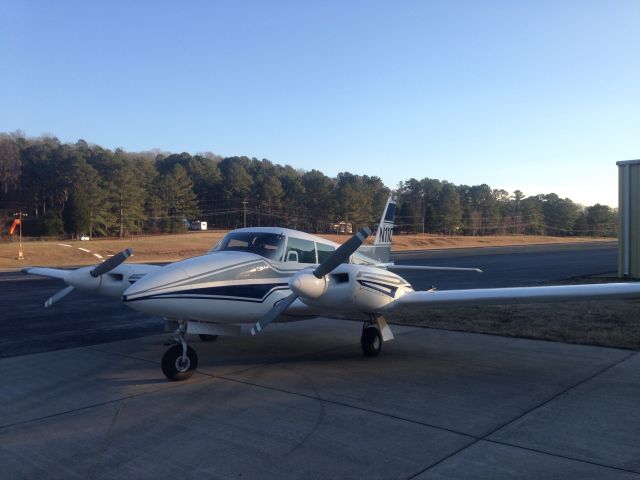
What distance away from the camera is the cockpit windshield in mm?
9180

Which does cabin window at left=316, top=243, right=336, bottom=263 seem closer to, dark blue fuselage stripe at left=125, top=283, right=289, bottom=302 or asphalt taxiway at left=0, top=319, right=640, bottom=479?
dark blue fuselage stripe at left=125, top=283, right=289, bottom=302

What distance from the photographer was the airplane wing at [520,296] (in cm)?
790

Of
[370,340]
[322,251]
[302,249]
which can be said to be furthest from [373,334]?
[302,249]

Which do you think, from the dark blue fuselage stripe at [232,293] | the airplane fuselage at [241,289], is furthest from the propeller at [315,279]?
the dark blue fuselage stripe at [232,293]

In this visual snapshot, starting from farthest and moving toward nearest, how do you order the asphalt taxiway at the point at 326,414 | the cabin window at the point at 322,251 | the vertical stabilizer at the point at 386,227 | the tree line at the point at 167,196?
the tree line at the point at 167,196, the vertical stabilizer at the point at 386,227, the cabin window at the point at 322,251, the asphalt taxiway at the point at 326,414

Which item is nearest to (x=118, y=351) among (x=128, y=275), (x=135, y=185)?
(x=128, y=275)

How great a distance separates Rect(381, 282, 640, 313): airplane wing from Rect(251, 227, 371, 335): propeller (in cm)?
154

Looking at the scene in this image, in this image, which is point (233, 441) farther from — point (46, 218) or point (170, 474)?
point (46, 218)

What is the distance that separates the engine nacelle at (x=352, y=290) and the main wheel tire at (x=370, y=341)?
3.02 feet

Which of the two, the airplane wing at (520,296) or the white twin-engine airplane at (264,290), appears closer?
the white twin-engine airplane at (264,290)

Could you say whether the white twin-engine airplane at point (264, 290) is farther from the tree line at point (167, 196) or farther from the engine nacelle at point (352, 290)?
the tree line at point (167, 196)

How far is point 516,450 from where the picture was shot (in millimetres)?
5199

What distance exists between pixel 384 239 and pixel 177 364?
25.2 feet

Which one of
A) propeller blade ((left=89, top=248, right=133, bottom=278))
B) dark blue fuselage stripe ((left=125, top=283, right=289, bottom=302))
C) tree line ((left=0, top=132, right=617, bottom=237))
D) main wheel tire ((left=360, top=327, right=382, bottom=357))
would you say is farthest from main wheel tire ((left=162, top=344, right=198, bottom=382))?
tree line ((left=0, top=132, right=617, bottom=237))
